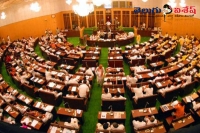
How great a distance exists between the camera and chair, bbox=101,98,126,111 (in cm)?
927

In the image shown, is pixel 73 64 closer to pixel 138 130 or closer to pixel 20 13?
pixel 138 130

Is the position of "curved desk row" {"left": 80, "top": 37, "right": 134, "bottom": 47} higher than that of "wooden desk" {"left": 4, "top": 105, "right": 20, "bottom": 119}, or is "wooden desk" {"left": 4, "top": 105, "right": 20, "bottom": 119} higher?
"curved desk row" {"left": 80, "top": 37, "right": 134, "bottom": 47}

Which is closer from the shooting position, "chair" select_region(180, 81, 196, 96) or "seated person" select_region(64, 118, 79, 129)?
"seated person" select_region(64, 118, 79, 129)

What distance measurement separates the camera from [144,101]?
952 cm

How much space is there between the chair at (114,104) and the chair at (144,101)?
0.63m

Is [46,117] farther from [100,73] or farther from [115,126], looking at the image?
[100,73]

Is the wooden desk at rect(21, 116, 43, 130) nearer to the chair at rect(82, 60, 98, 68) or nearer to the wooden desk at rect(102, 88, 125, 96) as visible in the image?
the wooden desk at rect(102, 88, 125, 96)

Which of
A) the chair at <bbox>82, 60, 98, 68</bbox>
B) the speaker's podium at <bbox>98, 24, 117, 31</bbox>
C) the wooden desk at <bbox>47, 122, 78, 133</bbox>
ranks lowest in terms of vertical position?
the wooden desk at <bbox>47, 122, 78, 133</bbox>

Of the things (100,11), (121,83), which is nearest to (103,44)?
(100,11)

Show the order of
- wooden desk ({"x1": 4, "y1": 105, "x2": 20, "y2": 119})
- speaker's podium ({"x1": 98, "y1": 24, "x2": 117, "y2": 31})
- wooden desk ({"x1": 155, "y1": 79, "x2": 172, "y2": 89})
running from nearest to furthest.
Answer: wooden desk ({"x1": 4, "y1": 105, "x2": 20, "y2": 119}) < wooden desk ({"x1": 155, "y1": 79, "x2": 172, "y2": 89}) < speaker's podium ({"x1": 98, "y1": 24, "x2": 117, "y2": 31})

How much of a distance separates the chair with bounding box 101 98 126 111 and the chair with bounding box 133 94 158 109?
0.63m

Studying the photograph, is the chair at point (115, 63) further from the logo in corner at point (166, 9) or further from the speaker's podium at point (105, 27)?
the logo in corner at point (166, 9)

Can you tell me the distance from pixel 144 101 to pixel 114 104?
145cm

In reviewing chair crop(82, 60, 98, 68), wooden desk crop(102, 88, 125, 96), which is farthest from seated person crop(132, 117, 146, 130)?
chair crop(82, 60, 98, 68)
